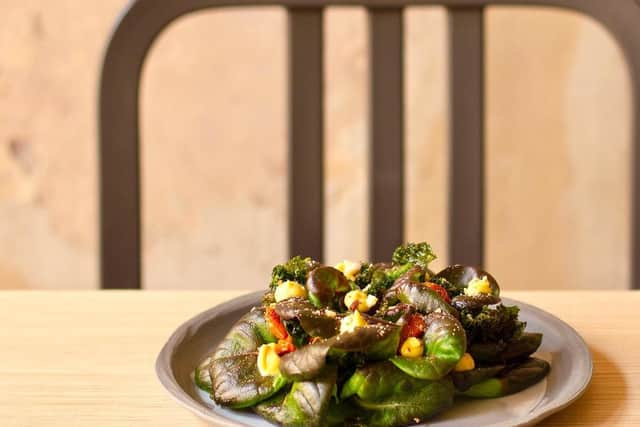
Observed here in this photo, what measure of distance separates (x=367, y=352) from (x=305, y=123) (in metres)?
0.71

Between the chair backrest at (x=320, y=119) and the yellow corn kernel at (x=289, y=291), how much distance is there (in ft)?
1.94

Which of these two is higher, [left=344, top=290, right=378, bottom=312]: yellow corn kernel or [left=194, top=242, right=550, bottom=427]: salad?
[left=344, top=290, right=378, bottom=312]: yellow corn kernel

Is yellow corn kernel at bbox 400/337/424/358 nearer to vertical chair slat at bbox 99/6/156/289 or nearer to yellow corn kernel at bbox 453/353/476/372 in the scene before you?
yellow corn kernel at bbox 453/353/476/372

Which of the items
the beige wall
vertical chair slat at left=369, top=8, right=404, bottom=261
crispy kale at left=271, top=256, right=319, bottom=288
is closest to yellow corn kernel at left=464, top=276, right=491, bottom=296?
crispy kale at left=271, top=256, right=319, bottom=288

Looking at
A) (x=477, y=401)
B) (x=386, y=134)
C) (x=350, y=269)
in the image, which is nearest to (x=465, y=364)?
(x=477, y=401)

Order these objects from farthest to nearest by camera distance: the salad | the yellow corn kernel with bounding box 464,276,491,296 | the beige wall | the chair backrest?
the beige wall
the chair backrest
the yellow corn kernel with bounding box 464,276,491,296
the salad

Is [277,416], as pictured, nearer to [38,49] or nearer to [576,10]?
[576,10]


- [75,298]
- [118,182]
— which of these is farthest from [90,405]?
[118,182]

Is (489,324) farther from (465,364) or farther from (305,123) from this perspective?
(305,123)

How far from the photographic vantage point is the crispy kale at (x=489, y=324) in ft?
1.92

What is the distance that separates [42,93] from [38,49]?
10 centimetres

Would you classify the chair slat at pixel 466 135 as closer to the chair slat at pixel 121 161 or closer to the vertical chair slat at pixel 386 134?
the vertical chair slat at pixel 386 134

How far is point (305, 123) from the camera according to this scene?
1217 millimetres

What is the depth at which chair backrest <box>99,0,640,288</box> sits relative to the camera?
1.20 meters
